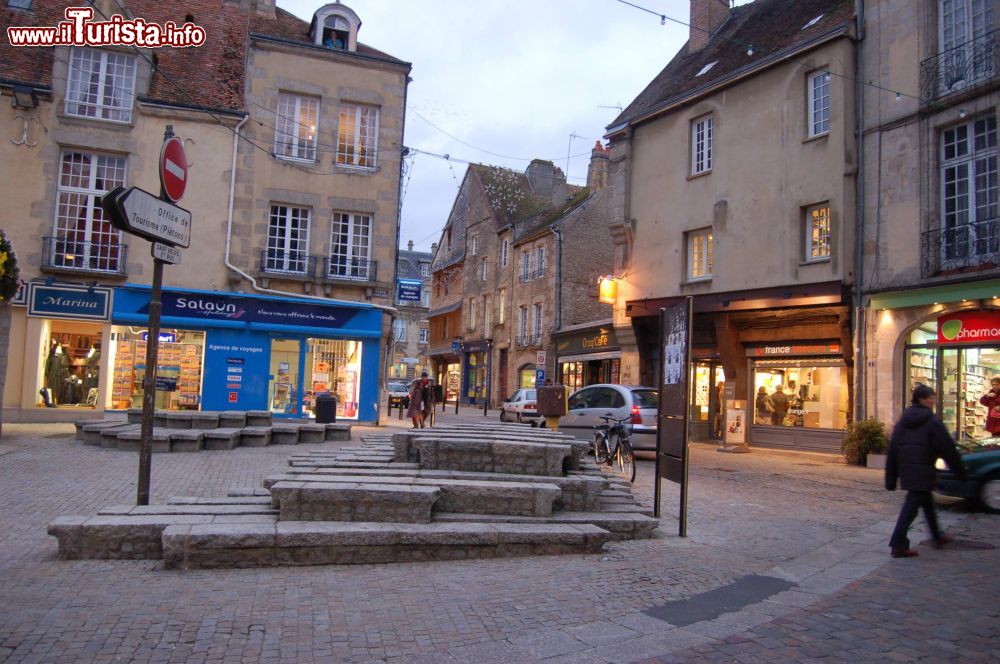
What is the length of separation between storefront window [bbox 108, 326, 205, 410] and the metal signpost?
13.2 metres

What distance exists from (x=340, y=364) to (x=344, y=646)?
1693 cm

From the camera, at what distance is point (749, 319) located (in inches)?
762

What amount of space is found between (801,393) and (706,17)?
12569 millimetres

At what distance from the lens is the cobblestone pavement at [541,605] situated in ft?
13.3

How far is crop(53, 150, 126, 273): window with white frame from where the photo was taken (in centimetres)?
1864

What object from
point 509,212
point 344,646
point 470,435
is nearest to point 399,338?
point 509,212

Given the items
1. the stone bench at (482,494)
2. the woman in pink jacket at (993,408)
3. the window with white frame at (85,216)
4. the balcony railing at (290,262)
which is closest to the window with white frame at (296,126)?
the balcony railing at (290,262)

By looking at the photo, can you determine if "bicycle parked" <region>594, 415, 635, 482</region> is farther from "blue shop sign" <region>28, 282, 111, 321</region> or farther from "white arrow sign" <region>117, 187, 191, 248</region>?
"blue shop sign" <region>28, 282, 111, 321</region>

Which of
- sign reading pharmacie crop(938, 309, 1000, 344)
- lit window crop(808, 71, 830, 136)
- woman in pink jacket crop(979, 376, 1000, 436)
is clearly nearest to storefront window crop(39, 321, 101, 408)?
lit window crop(808, 71, 830, 136)

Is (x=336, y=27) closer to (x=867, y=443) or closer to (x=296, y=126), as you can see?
(x=296, y=126)

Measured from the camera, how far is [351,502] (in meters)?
6.25

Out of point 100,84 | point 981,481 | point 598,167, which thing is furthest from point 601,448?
point 598,167

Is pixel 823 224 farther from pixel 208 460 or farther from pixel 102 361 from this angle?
pixel 102 361

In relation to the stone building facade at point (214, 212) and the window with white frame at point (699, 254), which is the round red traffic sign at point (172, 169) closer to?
the stone building facade at point (214, 212)
